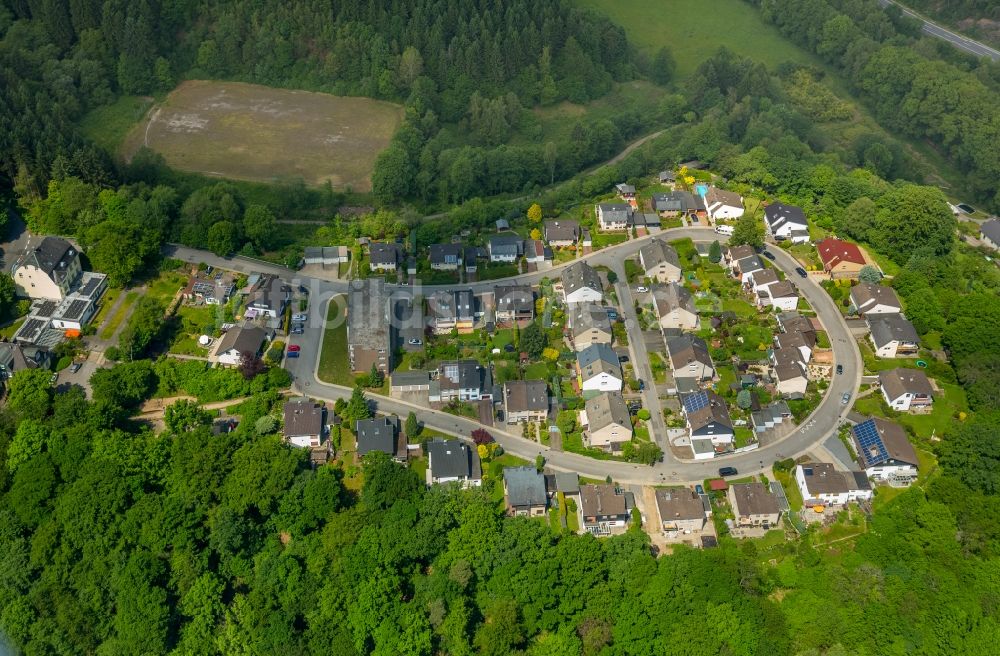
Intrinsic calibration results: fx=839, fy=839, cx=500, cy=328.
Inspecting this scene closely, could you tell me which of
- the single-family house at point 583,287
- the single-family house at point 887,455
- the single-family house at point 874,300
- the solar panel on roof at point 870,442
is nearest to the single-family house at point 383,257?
the single-family house at point 583,287

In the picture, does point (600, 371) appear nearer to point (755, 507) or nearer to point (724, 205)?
point (755, 507)

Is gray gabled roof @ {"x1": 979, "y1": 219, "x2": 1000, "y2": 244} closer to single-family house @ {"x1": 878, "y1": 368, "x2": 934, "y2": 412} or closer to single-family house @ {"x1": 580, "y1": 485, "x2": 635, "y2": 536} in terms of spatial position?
single-family house @ {"x1": 878, "y1": 368, "x2": 934, "y2": 412}

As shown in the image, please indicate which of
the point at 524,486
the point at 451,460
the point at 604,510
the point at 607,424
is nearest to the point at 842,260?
the point at 607,424

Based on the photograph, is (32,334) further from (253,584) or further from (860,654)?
(860,654)

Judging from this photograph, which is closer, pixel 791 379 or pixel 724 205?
pixel 791 379

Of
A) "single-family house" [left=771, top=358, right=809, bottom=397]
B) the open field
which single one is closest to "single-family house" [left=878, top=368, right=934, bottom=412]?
"single-family house" [left=771, top=358, right=809, bottom=397]

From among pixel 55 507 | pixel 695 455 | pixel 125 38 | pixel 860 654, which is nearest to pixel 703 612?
pixel 860 654
